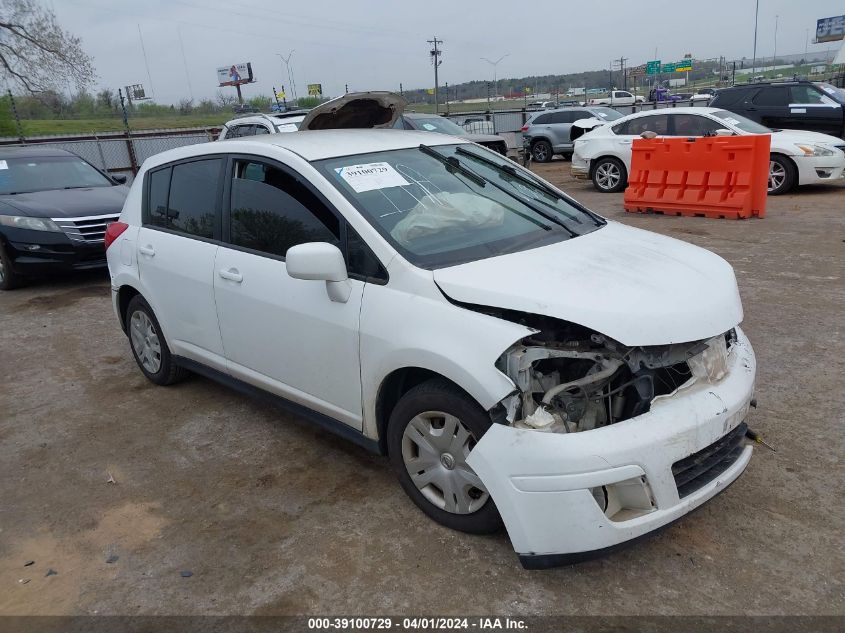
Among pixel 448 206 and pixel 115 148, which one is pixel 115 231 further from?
pixel 115 148

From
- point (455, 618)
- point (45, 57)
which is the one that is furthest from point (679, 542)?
point (45, 57)

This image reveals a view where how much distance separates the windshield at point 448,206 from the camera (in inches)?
124

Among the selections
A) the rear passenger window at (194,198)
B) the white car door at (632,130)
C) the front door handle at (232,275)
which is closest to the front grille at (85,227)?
the rear passenger window at (194,198)

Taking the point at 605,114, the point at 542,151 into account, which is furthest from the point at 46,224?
the point at 605,114

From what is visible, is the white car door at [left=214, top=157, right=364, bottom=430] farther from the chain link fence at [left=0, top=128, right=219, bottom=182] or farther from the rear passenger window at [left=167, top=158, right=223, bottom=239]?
the chain link fence at [left=0, top=128, right=219, bottom=182]

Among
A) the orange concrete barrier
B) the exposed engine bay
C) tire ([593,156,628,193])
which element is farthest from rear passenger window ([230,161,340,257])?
tire ([593,156,628,193])

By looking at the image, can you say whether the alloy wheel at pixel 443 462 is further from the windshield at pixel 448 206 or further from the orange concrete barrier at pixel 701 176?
the orange concrete barrier at pixel 701 176

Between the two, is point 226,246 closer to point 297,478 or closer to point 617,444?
point 297,478

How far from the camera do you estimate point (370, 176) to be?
3.44 m

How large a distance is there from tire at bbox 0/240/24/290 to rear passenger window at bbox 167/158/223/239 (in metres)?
4.96

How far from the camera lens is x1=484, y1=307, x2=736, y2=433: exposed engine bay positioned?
260 cm

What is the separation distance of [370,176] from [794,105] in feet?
44.3

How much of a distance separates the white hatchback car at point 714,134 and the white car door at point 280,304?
9.80 metres

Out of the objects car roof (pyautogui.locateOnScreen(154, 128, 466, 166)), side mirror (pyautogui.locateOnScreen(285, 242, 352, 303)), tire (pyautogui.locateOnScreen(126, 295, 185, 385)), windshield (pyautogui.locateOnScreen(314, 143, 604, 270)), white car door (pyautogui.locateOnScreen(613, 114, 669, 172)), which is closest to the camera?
side mirror (pyautogui.locateOnScreen(285, 242, 352, 303))
